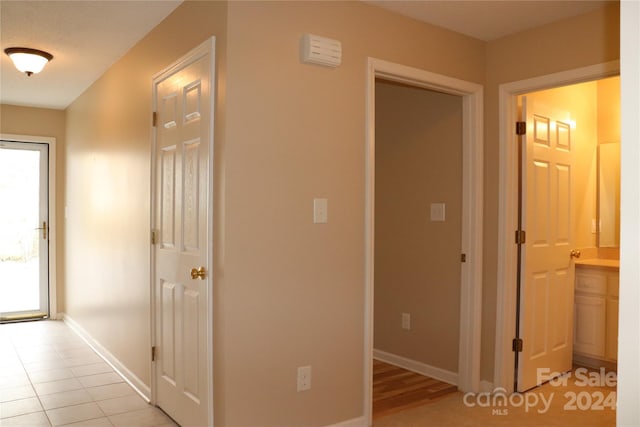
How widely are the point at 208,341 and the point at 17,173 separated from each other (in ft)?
14.8

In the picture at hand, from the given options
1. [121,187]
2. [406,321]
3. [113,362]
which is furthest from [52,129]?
[406,321]

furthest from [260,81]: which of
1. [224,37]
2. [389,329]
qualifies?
[389,329]

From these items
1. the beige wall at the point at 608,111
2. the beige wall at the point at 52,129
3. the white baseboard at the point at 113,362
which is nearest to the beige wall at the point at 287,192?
the white baseboard at the point at 113,362

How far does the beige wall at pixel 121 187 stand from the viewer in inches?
120

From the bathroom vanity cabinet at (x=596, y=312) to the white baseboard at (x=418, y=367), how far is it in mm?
1223

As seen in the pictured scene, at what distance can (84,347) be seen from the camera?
4.61 m

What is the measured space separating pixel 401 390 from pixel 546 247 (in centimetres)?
145

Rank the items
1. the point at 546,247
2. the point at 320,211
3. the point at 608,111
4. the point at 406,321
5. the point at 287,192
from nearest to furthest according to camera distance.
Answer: the point at 287,192, the point at 320,211, the point at 546,247, the point at 406,321, the point at 608,111

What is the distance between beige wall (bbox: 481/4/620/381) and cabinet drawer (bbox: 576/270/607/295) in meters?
1.07

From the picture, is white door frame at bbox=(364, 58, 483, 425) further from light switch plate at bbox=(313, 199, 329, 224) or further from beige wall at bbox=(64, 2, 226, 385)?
beige wall at bbox=(64, 2, 226, 385)

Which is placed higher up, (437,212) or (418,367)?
(437,212)

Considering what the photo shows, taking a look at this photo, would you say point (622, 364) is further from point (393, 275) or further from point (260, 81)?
point (393, 275)

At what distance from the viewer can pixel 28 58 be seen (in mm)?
3660

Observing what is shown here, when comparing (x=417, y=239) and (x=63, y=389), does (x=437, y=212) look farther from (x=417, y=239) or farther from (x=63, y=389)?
(x=63, y=389)
